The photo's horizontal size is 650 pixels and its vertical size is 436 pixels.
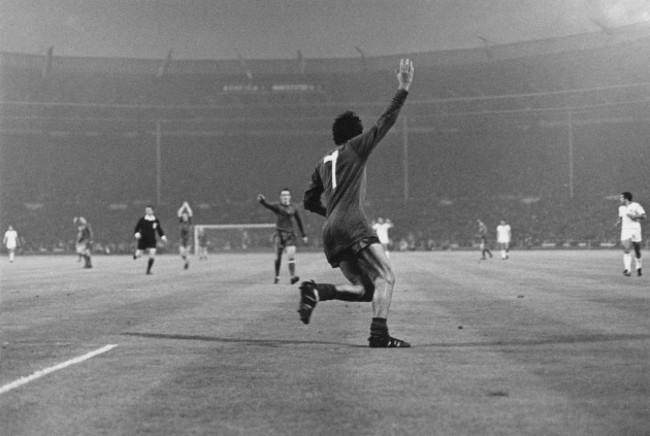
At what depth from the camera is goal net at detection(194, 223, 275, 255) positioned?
51750 millimetres

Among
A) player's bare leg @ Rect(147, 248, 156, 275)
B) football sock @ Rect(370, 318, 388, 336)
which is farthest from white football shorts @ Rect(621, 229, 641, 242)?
football sock @ Rect(370, 318, 388, 336)

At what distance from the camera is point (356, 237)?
7641 mm

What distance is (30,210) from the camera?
180 ft

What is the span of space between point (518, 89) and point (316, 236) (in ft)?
62.4

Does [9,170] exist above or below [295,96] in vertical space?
below

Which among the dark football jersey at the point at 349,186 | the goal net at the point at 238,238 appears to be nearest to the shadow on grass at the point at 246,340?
the dark football jersey at the point at 349,186

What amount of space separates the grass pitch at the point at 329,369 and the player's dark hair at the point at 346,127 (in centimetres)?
213

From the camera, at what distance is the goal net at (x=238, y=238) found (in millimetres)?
51750

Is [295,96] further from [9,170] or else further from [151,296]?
[151,296]

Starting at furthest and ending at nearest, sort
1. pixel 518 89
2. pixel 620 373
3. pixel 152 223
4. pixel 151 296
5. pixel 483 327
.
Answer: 1. pixel 518 89
2. pixel 152 223
3. pixel 151 296
4. pixel 483 327
5. pixel 620 373

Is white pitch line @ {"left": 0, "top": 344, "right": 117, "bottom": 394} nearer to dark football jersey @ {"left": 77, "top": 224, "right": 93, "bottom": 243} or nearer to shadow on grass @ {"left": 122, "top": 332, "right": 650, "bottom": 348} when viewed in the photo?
shadow on grass @ {"left": 122, "top": 332, "right": 650, "bottom": 348}

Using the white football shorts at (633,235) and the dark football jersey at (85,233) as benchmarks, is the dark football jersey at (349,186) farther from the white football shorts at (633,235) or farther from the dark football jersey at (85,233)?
the dark football jersey at (85,233)

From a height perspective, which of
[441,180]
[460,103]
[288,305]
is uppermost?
[460,103]

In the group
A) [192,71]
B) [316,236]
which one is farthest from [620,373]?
[192,71]
